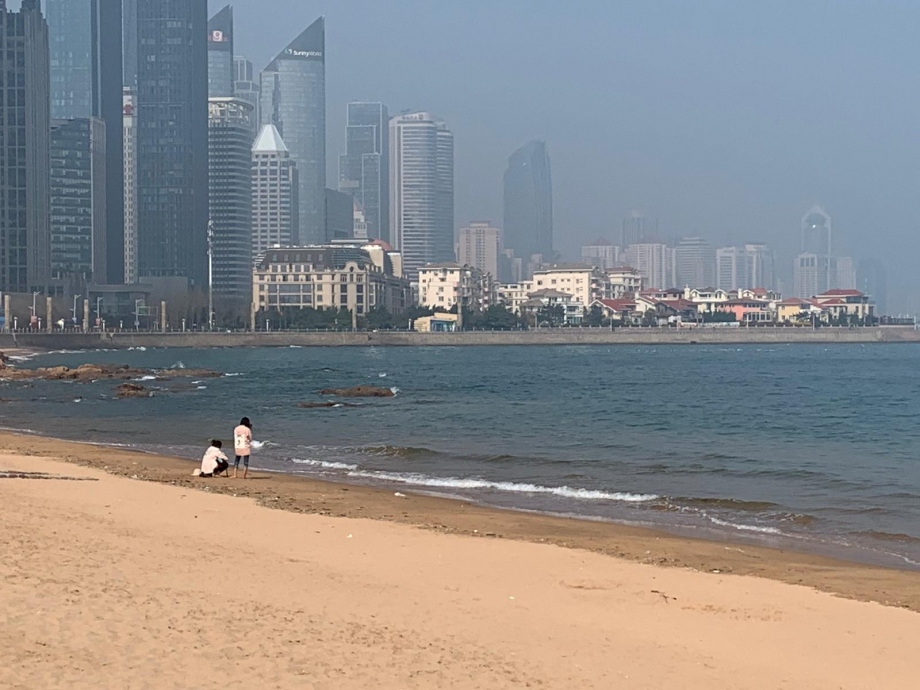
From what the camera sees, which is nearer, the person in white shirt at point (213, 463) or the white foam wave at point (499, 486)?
the white foam wave at point (499, 486)

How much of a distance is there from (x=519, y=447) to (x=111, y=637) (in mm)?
26446

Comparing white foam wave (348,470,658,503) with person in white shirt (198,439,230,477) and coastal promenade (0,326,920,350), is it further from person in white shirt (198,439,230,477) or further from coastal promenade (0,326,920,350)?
coastal promenade (0,326,920,350)

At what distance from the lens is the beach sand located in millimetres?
9047

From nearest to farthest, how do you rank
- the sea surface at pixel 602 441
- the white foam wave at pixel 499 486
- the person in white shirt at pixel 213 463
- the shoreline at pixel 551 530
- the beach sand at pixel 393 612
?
the beach sand at pixel 393 612
the shoreline at pixel 551 530
the sea surface at pixel 602 441
the white foam wave at pixel 499 486
the person in white shirt at pixel 213 463

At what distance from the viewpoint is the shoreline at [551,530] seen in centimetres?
1480

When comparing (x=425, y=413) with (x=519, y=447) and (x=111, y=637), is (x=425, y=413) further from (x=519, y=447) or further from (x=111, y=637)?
(x=111, y=637)

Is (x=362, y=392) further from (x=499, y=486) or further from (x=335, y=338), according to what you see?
(x=335, y=338)

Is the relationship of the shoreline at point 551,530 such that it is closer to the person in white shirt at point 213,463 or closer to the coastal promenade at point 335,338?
the person in white shirt at point 213,463

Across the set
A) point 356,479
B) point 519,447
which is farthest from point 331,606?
point 519,447

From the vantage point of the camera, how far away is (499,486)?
25.6 m

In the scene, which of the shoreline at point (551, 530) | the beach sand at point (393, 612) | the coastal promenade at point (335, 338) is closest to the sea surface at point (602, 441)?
the shoreline at point (551, 530)

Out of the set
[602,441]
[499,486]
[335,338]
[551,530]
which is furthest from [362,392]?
[335,338]

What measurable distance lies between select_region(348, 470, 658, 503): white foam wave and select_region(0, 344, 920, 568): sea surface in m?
0.07

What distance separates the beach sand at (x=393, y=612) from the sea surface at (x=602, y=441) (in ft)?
14.6
